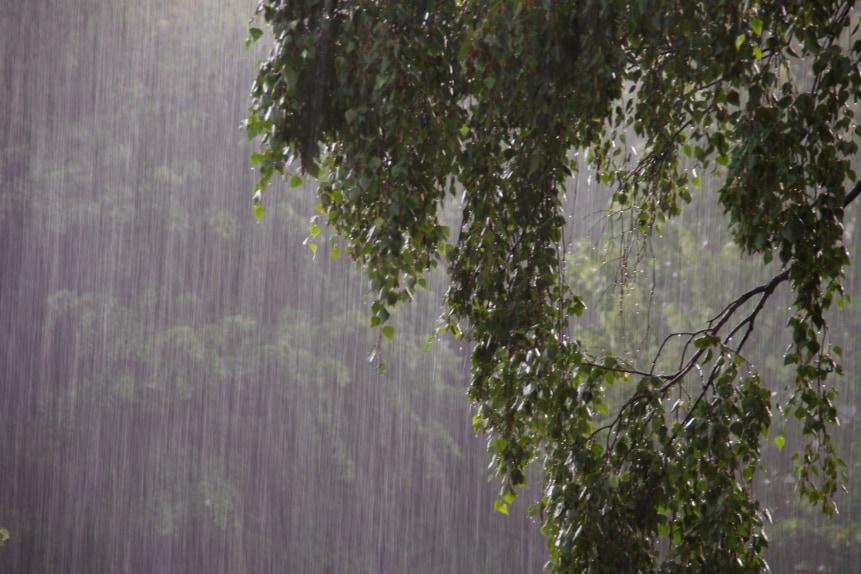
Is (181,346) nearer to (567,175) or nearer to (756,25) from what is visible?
(567,175)

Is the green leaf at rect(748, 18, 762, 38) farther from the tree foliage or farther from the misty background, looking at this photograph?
the misty background

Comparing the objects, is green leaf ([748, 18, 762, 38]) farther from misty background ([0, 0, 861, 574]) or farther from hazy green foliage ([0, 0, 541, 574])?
hazy green foliage ([0, 0, 541, 574])

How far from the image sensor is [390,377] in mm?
12633

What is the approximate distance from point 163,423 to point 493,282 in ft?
32.9

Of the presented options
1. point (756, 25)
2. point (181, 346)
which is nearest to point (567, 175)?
point (756, 25)

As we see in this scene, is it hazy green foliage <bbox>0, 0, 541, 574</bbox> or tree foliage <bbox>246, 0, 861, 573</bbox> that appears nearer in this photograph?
tree foliage <bbox>246, 0, 861, 573</bbox>

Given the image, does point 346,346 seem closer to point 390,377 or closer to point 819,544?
point 390,377

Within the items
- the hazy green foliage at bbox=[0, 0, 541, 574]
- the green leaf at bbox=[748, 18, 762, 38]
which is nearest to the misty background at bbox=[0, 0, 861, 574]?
the hazy green foliage at bbox=[0, 0, 541, 574]

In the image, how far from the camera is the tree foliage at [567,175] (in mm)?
2062

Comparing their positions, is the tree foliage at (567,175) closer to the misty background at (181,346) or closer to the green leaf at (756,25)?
the green leaf at (756,25)

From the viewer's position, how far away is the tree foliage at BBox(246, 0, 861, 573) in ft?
6.77

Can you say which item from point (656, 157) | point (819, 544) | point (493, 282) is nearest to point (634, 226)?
point (656, 157)

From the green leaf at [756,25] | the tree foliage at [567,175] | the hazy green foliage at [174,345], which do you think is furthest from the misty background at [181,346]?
the green leaf at [756,25]

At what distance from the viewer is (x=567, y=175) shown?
8.26ft
